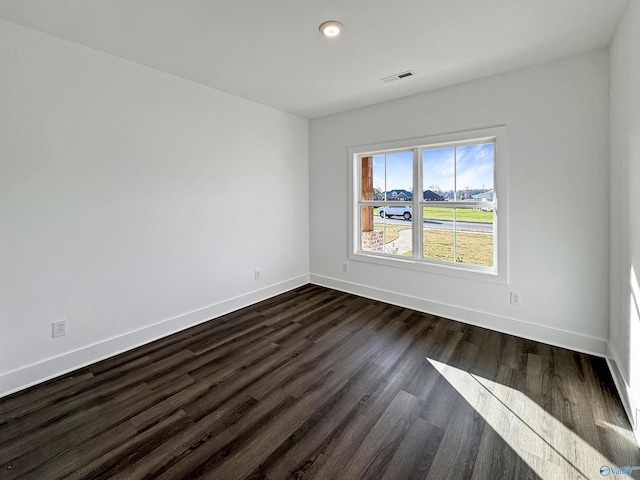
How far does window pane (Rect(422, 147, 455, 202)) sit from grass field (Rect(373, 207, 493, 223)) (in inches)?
5.2

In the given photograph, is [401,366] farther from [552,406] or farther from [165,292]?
[165,292]

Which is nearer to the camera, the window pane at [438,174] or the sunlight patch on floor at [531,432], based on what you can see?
the sunlight patch on floor at [531,432]

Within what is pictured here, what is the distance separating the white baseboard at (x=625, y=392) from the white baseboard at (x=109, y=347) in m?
3.47

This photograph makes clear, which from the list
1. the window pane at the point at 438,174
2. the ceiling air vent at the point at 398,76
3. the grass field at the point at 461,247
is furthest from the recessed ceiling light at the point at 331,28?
the grass field at the point at 461,247

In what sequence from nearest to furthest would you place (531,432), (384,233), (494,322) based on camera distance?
(531,432)
(494,322)
(384,233)

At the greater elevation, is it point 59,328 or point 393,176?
point 393,176

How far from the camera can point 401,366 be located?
2.42m

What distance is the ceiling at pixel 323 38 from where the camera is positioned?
6.24 feet

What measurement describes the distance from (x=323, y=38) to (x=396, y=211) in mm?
2253

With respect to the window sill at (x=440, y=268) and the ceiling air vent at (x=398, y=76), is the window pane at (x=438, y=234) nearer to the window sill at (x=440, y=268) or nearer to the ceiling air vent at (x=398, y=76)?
the window sill at (x=440, y=268)

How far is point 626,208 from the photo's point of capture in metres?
1.96

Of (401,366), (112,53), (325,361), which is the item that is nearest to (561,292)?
(401,366)

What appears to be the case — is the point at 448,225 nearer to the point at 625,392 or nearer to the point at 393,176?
the point at 393,176

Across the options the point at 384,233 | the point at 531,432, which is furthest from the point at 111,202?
the point at 531,432
